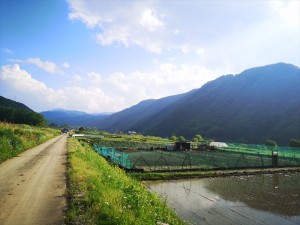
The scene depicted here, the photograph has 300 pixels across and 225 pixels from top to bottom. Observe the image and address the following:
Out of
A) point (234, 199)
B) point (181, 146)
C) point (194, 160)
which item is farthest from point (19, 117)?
point (234, 199)

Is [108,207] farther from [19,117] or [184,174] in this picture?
[19,117]

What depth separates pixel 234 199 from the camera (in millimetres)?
18422

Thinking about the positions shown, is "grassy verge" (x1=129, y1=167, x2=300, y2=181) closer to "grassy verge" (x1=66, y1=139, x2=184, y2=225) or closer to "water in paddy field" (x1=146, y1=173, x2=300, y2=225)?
"water in paddy field" (x1=146, y1=173, x2=300, y2=225)

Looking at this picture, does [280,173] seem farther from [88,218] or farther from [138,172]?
[88,218]

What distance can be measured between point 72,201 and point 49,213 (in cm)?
147

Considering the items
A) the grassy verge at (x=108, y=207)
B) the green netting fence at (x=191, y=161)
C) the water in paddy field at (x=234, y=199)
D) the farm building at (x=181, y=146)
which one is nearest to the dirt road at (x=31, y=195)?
the grassy verge at (x=108, y=207)

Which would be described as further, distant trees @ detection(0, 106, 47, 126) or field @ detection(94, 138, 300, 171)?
distant trees @ detection(0, 106, 47, 126)

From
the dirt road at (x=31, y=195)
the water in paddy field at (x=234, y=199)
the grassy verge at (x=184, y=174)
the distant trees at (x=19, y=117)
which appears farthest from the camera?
the distant trees at (x=19, y=117)

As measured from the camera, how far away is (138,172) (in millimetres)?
26516

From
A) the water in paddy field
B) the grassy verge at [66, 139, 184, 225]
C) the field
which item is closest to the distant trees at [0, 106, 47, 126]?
the field

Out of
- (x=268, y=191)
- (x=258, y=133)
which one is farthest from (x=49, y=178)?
(x=258, y=133)

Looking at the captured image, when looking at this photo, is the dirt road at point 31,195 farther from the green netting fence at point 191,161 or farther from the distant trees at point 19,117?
the distant trees at point 19,117

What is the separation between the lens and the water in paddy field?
14.5 m

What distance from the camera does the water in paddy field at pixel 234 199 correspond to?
14.5 metres
